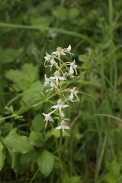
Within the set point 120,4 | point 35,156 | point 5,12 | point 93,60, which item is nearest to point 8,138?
point 35,156

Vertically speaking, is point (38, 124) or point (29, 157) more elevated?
point (38, 124)

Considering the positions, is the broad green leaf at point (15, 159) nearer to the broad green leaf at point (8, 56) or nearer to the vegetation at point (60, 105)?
the vegetation at point (60, 105)

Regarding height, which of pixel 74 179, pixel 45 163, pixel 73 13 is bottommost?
pixel 74 179

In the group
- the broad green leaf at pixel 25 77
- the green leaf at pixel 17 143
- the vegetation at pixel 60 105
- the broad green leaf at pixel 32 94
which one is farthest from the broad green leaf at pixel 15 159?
the broad green leaf at pixel 25 77

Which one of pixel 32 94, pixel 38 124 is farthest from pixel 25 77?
pixel 38 124

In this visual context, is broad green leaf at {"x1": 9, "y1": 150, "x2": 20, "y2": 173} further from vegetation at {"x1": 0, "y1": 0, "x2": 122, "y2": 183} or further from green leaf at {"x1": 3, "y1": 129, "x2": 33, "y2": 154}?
green leaf at {"x1": 3, "y1": 129, "x2": 33, "y2": 154}

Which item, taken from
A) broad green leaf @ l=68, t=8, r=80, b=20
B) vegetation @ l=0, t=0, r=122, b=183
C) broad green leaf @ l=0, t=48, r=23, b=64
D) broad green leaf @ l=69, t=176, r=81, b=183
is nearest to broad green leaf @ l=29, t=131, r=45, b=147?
vegetation @ l=0, t=0, r=122, b=183

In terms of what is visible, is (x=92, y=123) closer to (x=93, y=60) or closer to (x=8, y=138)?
(x=93, y=60)

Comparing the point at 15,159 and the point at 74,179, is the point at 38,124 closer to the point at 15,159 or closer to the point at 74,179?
→ the point at 15,159
